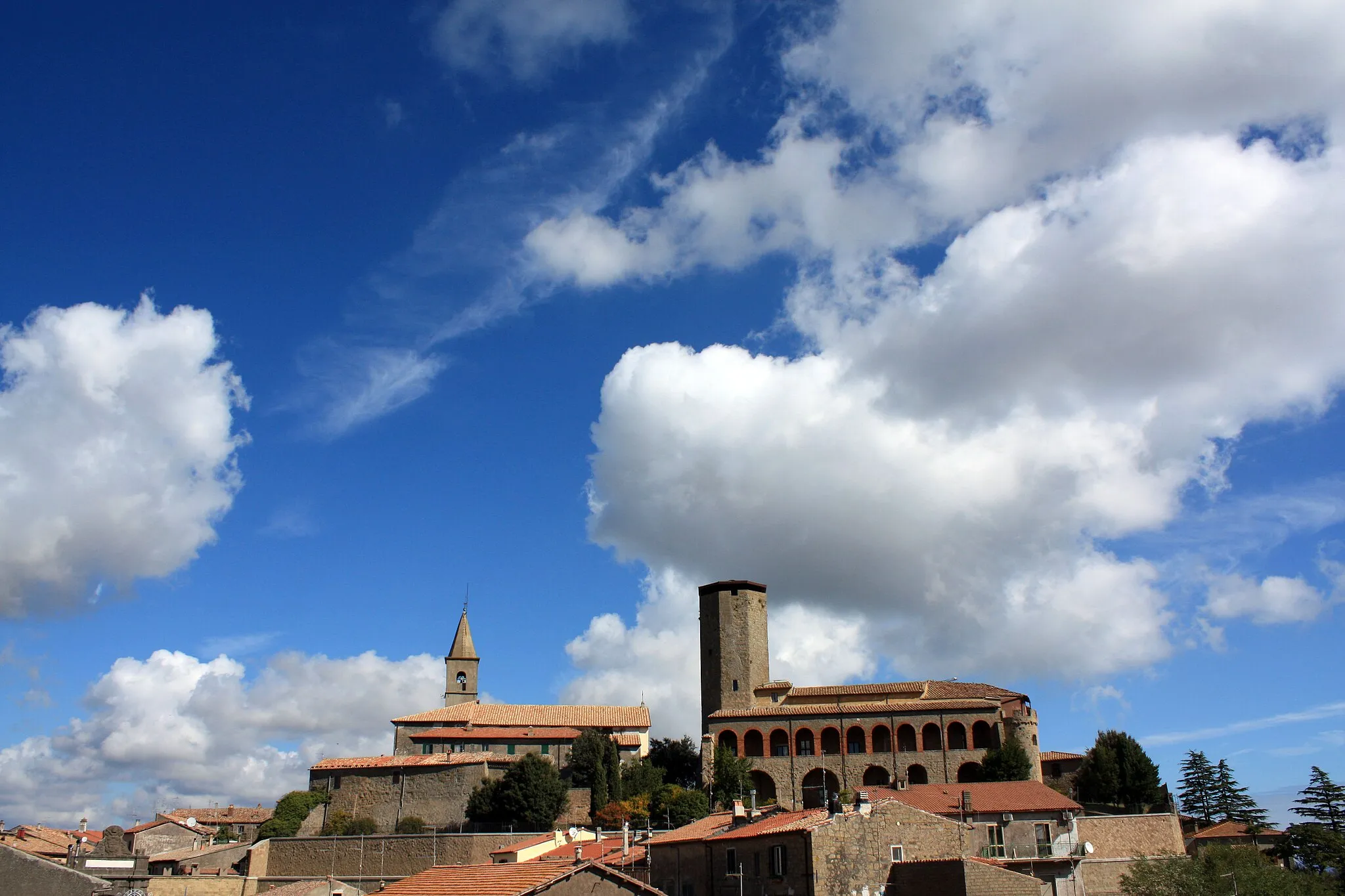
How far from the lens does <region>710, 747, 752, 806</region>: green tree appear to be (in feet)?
225

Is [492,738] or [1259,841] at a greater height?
[492,738]

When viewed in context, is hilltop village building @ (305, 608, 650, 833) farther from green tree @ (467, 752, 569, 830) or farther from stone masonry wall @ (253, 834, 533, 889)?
stone masonry wall @ (253, 834, 533, 889)

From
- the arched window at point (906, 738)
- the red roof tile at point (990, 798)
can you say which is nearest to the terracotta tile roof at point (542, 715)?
the arched window at point (906, 738)

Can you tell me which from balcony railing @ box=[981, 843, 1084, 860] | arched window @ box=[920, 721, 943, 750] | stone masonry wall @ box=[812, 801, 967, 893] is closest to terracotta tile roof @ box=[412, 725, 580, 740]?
arched window @ box=[920, 721, 943, 750]

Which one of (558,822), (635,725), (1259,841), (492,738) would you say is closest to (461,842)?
(558,822)

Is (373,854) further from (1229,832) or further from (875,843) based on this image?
(1229,832)

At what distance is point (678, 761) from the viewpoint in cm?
7694

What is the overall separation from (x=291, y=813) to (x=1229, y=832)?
56.8m

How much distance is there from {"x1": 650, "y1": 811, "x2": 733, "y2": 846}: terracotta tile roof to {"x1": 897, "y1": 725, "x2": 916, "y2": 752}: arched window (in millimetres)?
30059

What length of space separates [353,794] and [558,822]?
14074 mm

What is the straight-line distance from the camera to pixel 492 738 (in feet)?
253

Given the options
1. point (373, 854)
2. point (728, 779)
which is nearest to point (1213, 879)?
point (728, 779)

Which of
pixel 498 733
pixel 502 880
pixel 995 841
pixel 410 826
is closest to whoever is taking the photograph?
pixel 502 880

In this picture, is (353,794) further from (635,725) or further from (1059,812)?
(1059,812)
